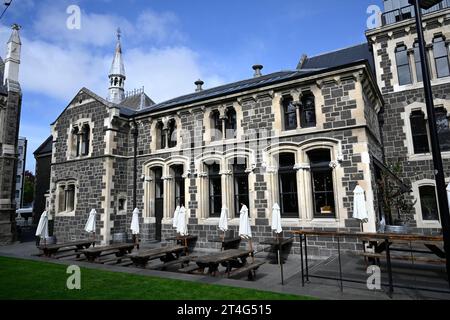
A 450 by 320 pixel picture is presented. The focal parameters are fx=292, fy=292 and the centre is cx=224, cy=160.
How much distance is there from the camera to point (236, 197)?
512 inches

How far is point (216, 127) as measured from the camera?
45.7 feet

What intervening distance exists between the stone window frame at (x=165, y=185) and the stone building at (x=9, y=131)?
29.4 feet

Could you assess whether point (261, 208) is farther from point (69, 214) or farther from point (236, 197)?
point (69, 214)

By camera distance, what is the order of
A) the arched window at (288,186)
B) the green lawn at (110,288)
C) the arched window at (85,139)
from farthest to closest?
the arched window at (85,139) → the arched window at (288,186) → the green lawn at (110,288)

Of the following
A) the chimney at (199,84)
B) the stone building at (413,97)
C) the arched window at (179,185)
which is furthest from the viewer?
the chimney at (199,84)

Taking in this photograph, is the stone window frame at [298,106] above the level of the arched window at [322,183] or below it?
above

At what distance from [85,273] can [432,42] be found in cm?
A: 1757

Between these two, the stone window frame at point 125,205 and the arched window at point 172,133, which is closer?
the arched window at point 172,133

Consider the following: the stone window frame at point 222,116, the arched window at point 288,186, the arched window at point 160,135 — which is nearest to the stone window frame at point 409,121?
the arched window at point 288,186

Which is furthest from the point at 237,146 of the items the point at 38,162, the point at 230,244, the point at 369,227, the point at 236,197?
the point at 38,162

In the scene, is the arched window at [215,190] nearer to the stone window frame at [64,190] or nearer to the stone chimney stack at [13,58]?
the stone window frame at [64,190]

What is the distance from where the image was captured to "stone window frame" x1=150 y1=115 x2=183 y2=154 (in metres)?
14.6

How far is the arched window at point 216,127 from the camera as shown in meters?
13.7

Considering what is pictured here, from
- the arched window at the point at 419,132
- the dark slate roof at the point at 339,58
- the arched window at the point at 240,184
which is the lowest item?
the arched window at the point at 240,184
